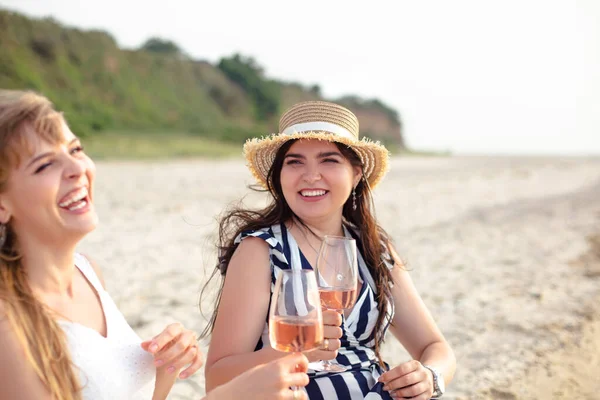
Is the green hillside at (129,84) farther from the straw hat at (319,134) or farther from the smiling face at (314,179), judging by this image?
the smiling face at (314,179)

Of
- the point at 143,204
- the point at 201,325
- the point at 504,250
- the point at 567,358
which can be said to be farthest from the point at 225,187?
the point at 567,358

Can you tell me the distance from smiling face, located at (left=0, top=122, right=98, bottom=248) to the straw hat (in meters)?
1.10

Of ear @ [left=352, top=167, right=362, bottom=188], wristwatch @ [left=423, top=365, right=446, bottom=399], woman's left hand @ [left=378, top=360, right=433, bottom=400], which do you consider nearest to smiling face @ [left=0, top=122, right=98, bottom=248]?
woman's left hand @ [left=378, top=360, right=433, bottom=400]

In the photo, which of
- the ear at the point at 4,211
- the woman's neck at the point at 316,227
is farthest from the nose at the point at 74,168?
the woman's neck at the point at 316,227

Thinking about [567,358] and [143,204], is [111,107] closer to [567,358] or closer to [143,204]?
[143,204]

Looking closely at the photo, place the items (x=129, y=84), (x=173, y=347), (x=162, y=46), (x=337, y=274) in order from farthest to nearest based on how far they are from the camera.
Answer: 1. (x=162, y=46)
2. (x=129, y=84)
3. (x=337, y=274)
4. (x=173, y=347)

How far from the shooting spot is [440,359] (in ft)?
9.41

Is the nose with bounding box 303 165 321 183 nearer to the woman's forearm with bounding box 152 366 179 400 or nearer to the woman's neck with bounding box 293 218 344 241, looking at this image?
the woman's neck with bounding box 293 218 344 241

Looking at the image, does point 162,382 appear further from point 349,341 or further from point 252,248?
point 349,341

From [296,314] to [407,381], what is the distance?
794 millimetres

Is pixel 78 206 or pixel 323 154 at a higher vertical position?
pixel 323 154

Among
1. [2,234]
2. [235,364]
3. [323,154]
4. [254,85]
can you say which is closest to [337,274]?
[235,364]

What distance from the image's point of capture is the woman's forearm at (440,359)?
282 centimetres

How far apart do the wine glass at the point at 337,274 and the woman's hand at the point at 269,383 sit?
1.93 ft
